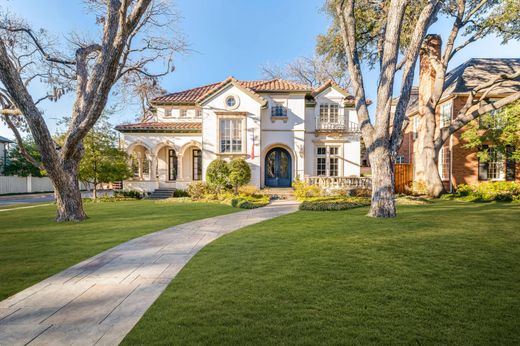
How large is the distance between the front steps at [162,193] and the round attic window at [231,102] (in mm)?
7321

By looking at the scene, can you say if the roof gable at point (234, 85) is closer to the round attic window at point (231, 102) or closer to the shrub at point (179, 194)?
the round attic window at point (231, 102)

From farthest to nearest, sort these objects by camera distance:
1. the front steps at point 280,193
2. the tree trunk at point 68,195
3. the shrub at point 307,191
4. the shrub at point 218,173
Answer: the front steps at point 280,193, the shrub at point 218,173, the shrub at point 307,191, the tree trunk at point 68,195

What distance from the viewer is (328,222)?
318 inches

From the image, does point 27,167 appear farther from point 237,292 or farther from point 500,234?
point 500,234

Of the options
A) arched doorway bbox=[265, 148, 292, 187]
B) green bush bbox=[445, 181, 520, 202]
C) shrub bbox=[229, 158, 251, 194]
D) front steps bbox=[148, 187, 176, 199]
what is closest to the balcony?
arched doorway bbox=[265, 148, 292, 187]

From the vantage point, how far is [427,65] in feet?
59.5

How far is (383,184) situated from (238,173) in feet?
28.5

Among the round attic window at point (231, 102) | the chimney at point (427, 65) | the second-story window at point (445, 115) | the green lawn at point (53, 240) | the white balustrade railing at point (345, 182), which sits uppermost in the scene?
the chimney at point (427, 65)

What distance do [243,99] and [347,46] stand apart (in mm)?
9285

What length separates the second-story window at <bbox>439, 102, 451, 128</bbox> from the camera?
1780 cm

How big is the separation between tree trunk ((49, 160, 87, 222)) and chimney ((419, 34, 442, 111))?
70.3ft

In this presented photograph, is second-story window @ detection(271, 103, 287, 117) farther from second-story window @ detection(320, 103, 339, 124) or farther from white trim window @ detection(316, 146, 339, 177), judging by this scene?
white trim window @ detection(316, 146, 339, 177)

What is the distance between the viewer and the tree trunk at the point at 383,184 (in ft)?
29.0

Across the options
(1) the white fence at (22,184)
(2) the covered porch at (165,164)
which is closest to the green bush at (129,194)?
(2) the covered porch at (165,164)
